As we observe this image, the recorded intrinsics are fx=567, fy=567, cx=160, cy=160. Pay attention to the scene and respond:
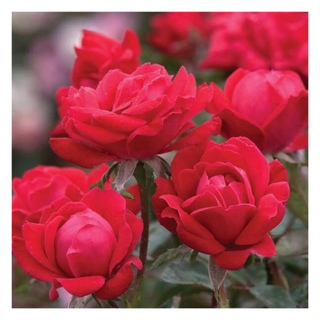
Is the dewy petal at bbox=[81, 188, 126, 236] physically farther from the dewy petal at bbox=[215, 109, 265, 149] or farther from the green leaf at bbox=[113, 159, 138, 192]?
the dewy petal at bbox=[215, 109, 265, 149]

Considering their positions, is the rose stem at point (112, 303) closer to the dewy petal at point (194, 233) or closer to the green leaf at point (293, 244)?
the dewy petal at point (194, 233)

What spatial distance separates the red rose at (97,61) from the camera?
1.82ft

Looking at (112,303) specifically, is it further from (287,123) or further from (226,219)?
(287,123)

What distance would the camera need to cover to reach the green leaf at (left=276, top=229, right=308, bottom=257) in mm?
579

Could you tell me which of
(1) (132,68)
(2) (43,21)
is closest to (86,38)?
(1) (132,68)

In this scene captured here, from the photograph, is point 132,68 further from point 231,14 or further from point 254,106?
point 231,14

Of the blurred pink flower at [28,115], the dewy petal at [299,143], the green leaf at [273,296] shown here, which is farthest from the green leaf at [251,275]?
the blurred pink flower at [28,115]

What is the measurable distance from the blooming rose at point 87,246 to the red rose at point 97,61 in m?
A: 0.17

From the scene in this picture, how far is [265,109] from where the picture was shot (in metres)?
0.50

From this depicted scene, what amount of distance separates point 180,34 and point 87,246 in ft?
2.21

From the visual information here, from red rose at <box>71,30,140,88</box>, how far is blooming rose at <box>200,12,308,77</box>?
23 centimetres

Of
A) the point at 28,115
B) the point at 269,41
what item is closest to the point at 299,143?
the point at 269,41

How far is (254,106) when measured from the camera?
50cm

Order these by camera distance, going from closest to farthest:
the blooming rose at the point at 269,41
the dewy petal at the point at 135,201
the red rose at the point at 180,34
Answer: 1. the dewy petal at the point at 135,201
2. the blooming rose at the point at 269,41
3. the red rose at the point at 180,34
